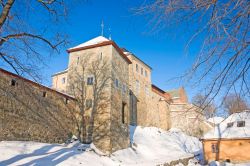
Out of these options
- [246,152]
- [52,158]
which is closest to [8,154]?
[52,158]

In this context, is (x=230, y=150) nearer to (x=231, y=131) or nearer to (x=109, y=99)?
(x=231, y=131)

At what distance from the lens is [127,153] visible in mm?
18703

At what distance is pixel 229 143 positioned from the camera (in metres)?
18.5

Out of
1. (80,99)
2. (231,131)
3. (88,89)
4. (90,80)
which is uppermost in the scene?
(90,80)

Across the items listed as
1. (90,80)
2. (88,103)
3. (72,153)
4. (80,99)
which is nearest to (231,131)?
(88,103)

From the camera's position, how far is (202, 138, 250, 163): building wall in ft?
58.2

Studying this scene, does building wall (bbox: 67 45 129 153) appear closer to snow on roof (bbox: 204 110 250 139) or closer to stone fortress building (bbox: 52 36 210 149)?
stone fortress building (bbox: 52 36 210 149)

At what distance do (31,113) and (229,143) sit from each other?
1464 centimetres

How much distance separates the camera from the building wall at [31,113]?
1293cm

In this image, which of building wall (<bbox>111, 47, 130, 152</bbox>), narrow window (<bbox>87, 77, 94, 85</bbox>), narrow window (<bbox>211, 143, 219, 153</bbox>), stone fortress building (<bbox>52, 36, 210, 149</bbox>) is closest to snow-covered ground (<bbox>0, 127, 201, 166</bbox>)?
building wall (<bbox>111, 47, 130, 152</bbox>)

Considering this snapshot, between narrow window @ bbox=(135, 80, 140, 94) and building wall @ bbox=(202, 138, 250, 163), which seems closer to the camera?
building wall @ bbox=(202, 138, 250, 163)

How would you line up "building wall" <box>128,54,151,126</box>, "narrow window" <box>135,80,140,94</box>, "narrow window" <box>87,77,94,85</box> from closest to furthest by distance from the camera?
"narrow window" <box>87,77,94,85</box>
"building wall" <box>128,54,151,126</box>
"narrow window" <box>135,80,140,94</box>

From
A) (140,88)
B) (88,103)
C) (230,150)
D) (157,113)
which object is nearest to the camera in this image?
(230,150)

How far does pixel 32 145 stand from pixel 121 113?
8539 millimetres
